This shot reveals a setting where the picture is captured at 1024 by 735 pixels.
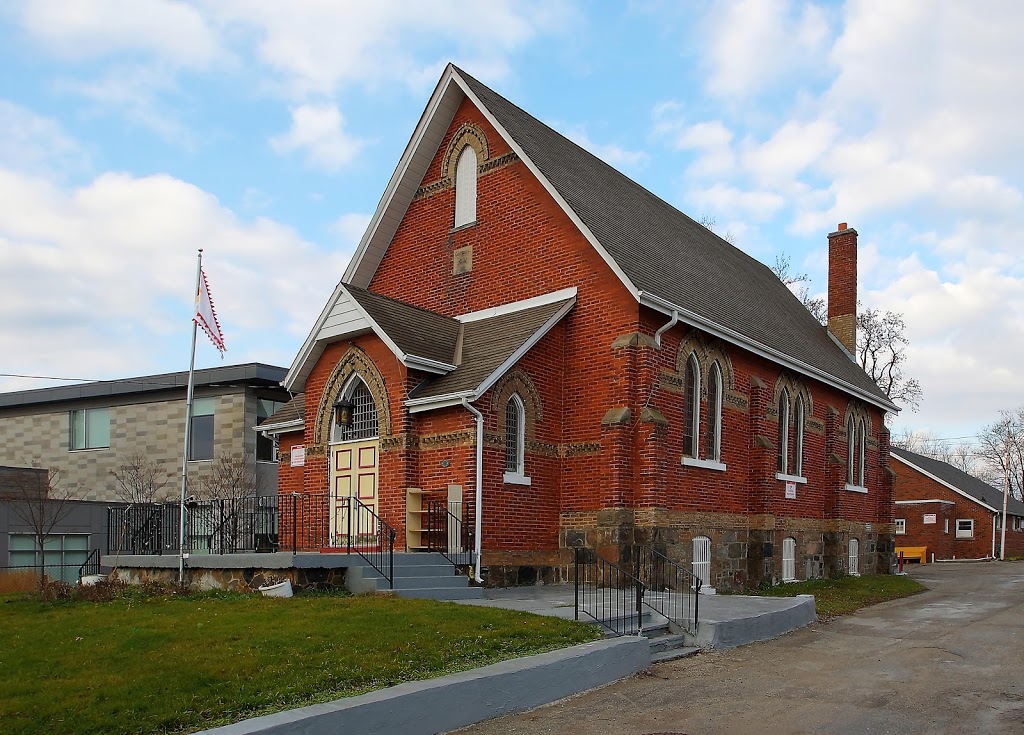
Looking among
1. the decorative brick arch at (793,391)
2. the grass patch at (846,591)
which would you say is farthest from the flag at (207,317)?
the decorative brick arch at (793,391)

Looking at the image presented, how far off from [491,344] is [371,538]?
4266 millimetres

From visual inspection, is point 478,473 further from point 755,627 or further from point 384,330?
point 755,627

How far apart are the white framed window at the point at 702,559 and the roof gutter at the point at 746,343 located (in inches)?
166

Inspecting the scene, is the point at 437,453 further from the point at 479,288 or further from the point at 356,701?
the point at 356,701

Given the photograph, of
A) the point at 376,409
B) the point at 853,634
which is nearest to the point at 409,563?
the point at 376,409

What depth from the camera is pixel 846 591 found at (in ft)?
73.9

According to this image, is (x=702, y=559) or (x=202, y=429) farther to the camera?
(x=202, y=429)

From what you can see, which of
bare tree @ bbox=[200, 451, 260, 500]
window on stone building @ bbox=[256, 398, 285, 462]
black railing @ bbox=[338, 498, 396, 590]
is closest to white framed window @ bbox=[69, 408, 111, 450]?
bare tree @ bbox=[200, 451, 260, 500]

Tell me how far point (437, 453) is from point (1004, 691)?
10.0 m

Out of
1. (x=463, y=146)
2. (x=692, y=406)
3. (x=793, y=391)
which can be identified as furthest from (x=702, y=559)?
(x=463, y=146)

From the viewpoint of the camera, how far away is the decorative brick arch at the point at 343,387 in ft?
60.8

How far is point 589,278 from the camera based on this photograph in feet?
63.7

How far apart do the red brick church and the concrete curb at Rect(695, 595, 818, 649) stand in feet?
10.2

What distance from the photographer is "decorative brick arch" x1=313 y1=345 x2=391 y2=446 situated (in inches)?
730
